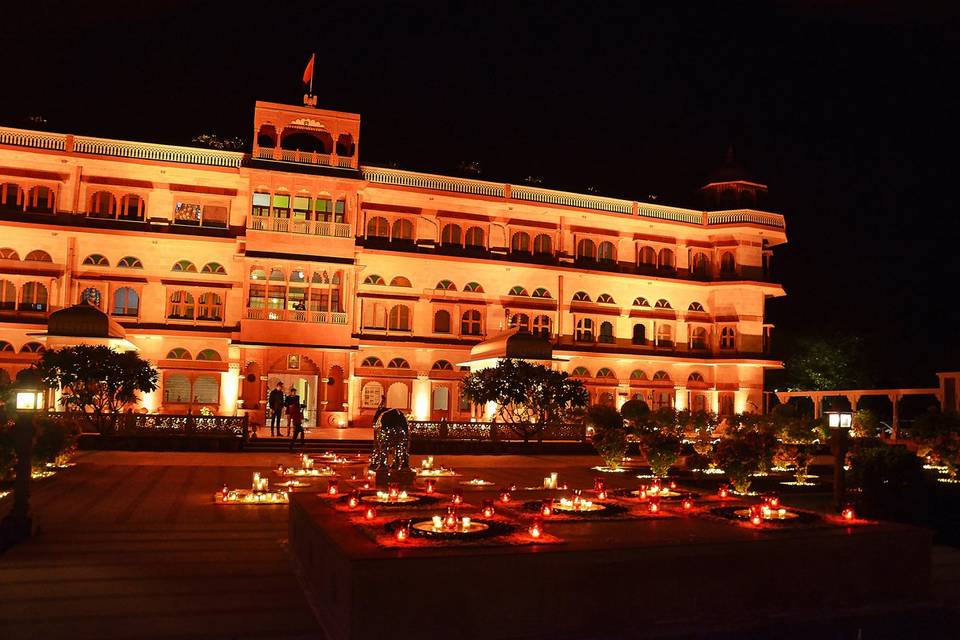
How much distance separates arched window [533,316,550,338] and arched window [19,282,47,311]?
886 inches

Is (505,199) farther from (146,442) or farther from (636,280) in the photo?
(146,442)

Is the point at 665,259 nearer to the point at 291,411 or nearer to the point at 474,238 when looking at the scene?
the point at 474,238

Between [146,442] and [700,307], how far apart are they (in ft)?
102

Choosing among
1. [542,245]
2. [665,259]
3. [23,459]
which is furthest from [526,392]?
[23,459]

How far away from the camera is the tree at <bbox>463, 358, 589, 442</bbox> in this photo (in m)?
29.4

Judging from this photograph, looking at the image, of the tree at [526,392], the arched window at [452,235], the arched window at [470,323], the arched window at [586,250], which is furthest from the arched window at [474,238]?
the tree at [526,392]

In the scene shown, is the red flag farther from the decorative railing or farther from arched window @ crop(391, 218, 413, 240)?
the decorative railing

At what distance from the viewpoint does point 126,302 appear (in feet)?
120

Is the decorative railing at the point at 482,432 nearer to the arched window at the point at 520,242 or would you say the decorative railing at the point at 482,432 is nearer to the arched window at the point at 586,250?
the arched window at the point at 520,242

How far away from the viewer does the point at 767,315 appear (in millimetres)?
60156

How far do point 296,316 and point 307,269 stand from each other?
219 cm

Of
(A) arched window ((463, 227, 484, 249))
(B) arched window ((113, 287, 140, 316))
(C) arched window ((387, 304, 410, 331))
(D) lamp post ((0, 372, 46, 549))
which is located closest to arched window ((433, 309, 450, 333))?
(C) arched window ((387, 304, 410, 331))

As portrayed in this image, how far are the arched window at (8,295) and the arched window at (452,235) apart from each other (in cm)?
1915

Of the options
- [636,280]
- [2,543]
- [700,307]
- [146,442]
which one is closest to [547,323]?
[636,280]
